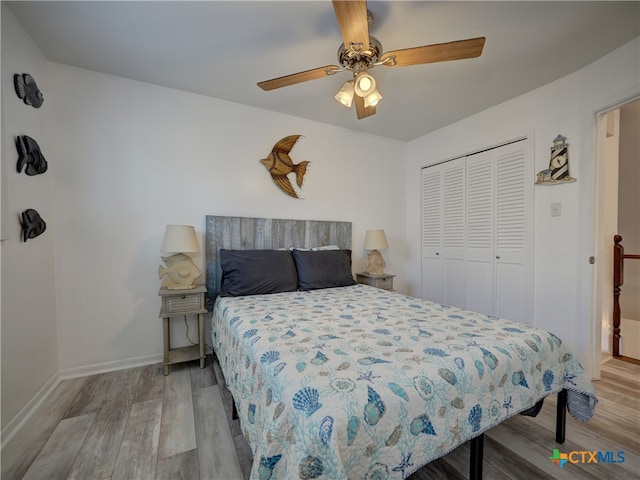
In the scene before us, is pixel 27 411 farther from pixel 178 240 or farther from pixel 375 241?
pixel 375 241

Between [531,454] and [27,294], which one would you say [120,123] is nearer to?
[27,294]

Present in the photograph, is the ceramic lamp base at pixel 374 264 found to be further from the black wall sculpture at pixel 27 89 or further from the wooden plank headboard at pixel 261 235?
the black wall sculpture at pixel 27 89

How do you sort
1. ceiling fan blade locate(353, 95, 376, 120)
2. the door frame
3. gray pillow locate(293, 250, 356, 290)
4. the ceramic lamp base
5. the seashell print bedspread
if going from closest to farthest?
1. the seashell print bedspread
2. ceiling fan blade locate(353, 95, 376, 120)
3. the door frame
4. gray pillow locate(293, 250, 356, 290)
5. the ceramic lamp base

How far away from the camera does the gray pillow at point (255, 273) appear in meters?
2.20

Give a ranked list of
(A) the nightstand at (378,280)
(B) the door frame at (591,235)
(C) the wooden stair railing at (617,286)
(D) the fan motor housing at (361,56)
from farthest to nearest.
→ (A) the nightstand at (378,280) → (C) the wooden stair railing at (617,286) → (B) the door frame at (591,235) → (D) the fan motor housing at (361,56)

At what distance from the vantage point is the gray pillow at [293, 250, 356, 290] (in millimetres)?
2447

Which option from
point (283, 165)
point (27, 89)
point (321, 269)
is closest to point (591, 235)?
point (321, 269)

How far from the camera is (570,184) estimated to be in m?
2.19

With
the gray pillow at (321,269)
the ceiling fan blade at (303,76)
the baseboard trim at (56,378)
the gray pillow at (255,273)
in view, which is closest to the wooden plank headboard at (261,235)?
the gray pillow at (255,273)

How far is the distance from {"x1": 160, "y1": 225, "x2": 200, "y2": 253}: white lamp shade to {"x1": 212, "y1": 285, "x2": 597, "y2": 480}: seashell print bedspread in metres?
0.78

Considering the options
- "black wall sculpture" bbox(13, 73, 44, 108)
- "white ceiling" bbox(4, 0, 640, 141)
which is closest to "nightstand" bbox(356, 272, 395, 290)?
"white ceiling" bbox(4, 0, 640, 141)

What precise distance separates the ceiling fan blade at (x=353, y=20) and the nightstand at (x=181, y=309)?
201 centimetres

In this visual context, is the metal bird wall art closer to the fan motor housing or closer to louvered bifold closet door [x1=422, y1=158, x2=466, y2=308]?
the fan motor housing

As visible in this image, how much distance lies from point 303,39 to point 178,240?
1715mm
